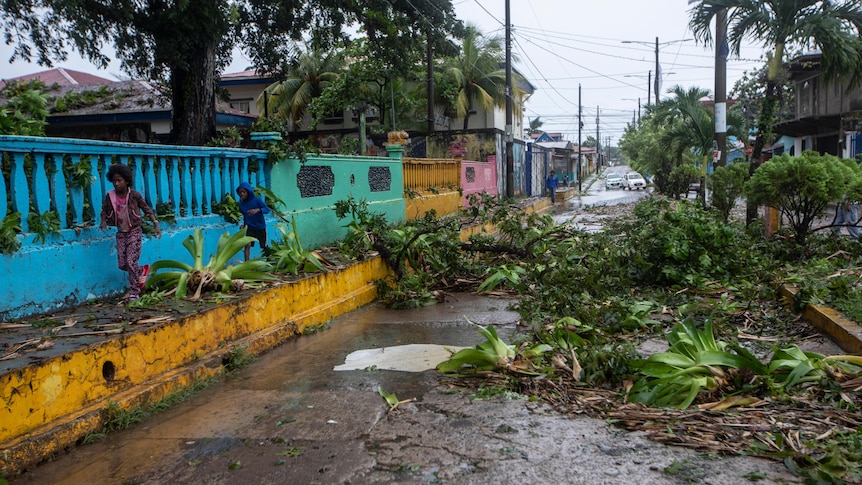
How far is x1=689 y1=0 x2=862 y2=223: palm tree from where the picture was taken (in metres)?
12.2

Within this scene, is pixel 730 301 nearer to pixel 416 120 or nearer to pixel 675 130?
pixel 675 130

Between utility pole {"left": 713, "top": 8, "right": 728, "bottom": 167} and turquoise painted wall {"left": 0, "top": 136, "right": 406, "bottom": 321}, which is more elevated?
utility pole {"left": 713, "top": 8, "right": 728, "bottom": 167}

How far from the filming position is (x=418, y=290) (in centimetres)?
862

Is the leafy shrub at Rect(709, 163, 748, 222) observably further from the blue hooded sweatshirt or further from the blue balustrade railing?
the blue balustrade railing

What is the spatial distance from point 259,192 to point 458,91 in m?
26.0

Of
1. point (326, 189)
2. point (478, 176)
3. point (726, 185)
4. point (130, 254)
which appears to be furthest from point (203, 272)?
point (478, 176)

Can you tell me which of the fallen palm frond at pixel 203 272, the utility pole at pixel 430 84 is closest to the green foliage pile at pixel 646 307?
the fallen palm frond at pixel 203 272

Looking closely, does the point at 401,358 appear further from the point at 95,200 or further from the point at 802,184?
the point at 802,184

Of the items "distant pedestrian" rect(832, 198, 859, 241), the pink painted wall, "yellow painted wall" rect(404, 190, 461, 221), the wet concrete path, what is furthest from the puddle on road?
the pink painted wall

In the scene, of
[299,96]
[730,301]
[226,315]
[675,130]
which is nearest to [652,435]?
[226,315]

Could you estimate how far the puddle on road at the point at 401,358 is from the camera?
544 centimetres

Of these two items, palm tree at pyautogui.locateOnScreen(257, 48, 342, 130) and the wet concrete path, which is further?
palm tree at pyautogui.locateOnScreen(257, 48, 342, 130)

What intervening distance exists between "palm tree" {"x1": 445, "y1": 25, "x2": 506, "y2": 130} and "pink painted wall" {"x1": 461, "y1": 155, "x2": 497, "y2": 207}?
282 inches

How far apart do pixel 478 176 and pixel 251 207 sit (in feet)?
53.4
